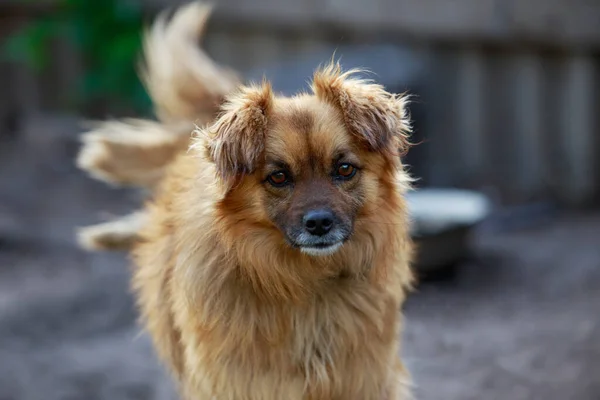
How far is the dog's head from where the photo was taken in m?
3.23

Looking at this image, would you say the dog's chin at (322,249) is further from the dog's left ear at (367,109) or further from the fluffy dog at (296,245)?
the dog's left ear at (367,109)

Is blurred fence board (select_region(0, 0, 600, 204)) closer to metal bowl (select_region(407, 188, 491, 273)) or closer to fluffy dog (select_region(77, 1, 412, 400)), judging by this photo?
metal bowl (select_region(407, 188, 491, 273))

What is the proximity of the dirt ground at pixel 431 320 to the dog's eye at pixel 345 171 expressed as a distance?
2.10 m

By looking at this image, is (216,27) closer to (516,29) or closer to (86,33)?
(86,33)

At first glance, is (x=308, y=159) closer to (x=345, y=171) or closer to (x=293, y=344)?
(x=345, y=171)

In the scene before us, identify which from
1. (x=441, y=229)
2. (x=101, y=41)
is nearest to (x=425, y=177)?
(x=441, y=229)

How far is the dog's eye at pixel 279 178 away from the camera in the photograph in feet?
10.8

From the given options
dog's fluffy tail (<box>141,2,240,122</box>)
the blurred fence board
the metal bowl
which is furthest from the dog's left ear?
the blurred fence board

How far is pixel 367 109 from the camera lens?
3340 mm

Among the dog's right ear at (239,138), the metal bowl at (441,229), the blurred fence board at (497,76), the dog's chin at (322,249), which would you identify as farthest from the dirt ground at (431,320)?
the dog's right ear at (239,138)

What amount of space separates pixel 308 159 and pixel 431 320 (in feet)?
10.7

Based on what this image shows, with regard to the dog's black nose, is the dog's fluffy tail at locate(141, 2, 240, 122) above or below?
above

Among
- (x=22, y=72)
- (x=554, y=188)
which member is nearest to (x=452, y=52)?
(x=554, y=188)

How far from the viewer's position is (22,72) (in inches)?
417
